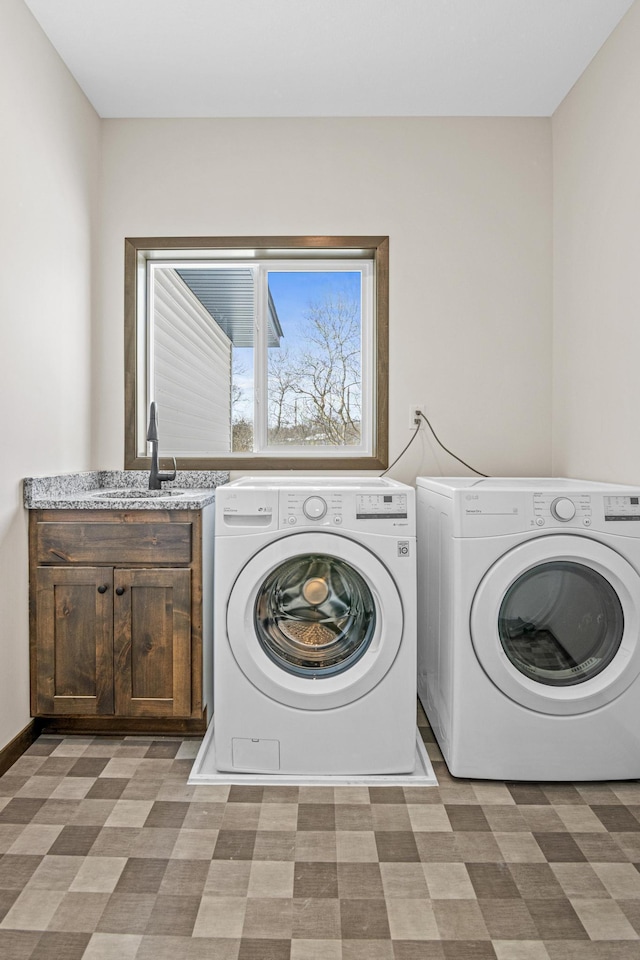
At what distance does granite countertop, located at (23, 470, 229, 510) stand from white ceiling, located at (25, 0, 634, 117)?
1645 mm

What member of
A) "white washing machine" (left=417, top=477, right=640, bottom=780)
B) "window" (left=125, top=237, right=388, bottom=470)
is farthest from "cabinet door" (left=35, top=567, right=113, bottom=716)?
"white washing machine" (left=417, top=477, right=640, bottom=780)

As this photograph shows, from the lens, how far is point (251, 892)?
1507 millimetres

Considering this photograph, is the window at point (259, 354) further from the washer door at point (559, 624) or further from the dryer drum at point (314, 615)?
the washer door at point (559, 624)

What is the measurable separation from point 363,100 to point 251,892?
295cm

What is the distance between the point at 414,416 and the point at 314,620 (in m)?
1.21

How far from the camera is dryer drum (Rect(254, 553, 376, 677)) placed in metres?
2.10

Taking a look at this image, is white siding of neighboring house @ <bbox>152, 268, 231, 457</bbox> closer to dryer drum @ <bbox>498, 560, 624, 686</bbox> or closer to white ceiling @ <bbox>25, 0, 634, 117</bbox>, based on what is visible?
white ceiling @ <bbox>25, 0, 634, 117</bbox>

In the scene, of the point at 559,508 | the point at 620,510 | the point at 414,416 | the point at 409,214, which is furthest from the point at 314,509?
the point at 409,214

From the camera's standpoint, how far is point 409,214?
2.92m

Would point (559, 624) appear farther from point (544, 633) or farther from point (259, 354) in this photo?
point (259, 354)

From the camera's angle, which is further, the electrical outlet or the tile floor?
the electrical outlet

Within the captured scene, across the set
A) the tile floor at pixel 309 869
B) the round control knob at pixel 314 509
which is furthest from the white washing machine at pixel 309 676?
the tile floor at pixel 309 869

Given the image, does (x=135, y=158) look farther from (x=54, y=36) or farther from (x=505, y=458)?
(x=505, y=458)

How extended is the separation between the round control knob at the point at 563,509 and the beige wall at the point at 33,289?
5.86ft
